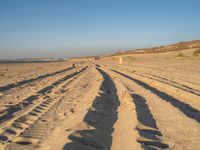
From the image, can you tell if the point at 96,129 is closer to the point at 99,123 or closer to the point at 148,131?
the point at 99,123

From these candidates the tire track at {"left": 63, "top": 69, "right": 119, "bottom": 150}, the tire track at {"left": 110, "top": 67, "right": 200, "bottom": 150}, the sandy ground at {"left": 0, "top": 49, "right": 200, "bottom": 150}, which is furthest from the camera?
the tire track at {"left": 110, "top": 67, "right": 200, "bottom": 150}

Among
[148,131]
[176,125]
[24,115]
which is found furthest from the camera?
[24,115]

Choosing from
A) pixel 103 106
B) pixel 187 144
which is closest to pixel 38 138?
pixel 187 144

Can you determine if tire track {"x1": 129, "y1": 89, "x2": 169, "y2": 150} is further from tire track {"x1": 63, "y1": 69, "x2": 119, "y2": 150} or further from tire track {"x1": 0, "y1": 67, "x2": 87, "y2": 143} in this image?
tire track {"x1": 0, "y1": 67, "x2": 87, "y2": 143}

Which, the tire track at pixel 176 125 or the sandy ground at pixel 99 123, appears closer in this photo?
the sandy ground at pixel 99 123

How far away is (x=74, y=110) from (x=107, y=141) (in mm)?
2729

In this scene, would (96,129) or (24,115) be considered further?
(24,115)

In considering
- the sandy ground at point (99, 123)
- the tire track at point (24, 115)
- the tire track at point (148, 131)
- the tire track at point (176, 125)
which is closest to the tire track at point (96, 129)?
the sandy ground at point (99, 123)

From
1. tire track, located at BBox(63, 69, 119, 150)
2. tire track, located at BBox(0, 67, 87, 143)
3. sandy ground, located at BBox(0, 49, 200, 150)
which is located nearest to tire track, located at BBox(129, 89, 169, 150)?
sandy ground, located at BBox(0, 49, 200, 150)

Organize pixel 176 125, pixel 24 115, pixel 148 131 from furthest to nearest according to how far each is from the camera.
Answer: pixel 24 115
pixel 176 125
pixel 148 131

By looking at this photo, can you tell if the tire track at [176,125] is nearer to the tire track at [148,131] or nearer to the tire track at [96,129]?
the tire track at [148,131]

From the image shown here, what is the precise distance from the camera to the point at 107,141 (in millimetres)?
5105

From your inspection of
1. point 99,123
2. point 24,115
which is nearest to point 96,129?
point 99,123

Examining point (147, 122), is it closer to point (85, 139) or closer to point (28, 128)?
point (85, 139)
